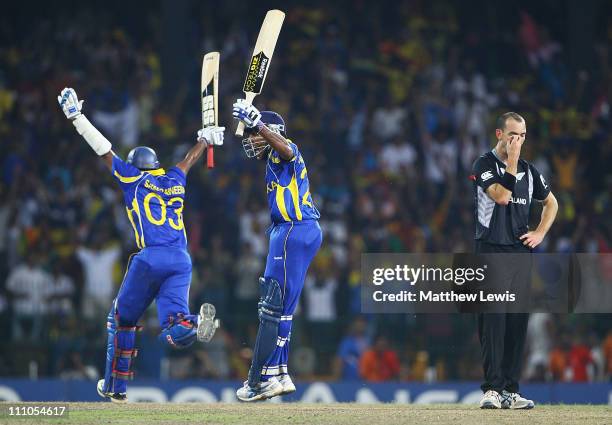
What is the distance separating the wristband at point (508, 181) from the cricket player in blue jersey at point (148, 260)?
2663 millimetres

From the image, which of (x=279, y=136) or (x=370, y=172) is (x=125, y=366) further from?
(x=370, y=172)

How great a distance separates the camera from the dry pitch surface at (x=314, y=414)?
888 centimetres

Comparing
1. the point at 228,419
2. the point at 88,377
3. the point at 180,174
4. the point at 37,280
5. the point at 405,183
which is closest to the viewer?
the point at 228,419

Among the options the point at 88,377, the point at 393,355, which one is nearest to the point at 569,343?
the point at 393,355

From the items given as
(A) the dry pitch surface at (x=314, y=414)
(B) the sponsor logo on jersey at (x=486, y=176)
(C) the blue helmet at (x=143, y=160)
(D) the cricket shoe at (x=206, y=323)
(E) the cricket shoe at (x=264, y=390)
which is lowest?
(A) the dry pitch surface at (x=314, y=414)

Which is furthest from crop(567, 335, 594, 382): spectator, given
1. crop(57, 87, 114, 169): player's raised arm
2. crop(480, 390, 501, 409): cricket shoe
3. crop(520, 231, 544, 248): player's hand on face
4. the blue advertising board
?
crop(57, 87, 114, 169): player's raised arm

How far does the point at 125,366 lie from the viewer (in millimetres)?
10320

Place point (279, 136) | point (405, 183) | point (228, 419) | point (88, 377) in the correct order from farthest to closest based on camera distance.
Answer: point (405, 183)
point (88, 377)
point (279, 136)
point (228, 419)

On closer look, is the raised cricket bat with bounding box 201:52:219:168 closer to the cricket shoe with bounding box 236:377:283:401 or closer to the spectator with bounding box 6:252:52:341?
the cricket shoe with bounding box 236:377:283:401

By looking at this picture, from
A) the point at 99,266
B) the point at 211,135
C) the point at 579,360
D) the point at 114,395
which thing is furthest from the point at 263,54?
the point at 579,360

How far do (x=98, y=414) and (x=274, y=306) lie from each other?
165cm

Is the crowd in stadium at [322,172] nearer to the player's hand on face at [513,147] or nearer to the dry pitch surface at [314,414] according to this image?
the dry pitch surface at [314,414]

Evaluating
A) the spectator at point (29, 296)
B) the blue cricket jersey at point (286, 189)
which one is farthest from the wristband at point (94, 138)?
the spectator at point (29, 296)

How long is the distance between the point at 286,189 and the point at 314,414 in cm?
184
